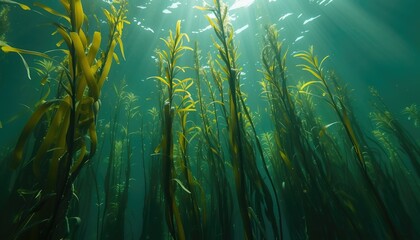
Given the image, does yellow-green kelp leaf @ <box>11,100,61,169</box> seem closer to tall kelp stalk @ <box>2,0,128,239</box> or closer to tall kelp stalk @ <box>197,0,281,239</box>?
tall kelp stalk @ <box>2,0,128,239</box>

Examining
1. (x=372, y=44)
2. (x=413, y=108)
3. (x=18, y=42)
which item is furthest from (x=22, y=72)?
(x=372, y=44)

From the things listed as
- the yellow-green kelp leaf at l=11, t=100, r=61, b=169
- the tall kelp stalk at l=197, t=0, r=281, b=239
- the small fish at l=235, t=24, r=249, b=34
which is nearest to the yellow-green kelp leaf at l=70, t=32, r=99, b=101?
the yellow-green kelp leaf at l=11, t=100, r=61, b=169

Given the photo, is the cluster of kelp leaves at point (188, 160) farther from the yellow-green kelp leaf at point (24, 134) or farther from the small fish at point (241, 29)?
the small fish at point (241, 29)

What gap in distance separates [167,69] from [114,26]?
0.63 m

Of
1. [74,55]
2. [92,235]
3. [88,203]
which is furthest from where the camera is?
[92,235]

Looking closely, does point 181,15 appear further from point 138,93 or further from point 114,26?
point 114,26

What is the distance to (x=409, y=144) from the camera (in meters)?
4.16

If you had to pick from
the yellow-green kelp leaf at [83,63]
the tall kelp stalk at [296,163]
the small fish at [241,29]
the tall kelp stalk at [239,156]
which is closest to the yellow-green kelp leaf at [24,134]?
the yellow-green kelp leaf at [83,63]

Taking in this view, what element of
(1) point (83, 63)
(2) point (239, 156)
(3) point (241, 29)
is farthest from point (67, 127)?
(3) point (241, 29)

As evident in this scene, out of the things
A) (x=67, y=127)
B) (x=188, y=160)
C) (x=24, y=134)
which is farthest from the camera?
(x=188, y=160)

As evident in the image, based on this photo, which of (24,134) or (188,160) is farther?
(188,160)

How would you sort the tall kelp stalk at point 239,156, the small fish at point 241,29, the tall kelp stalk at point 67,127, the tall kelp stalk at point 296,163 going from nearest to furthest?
the tall kelp stalk at point 67,127 < the tall kelp stalk at point 239,156 < the tall kelp stalk at point 296,163 < the small fish at point 241,29

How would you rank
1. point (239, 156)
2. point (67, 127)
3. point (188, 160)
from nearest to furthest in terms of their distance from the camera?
point (67, 127), point (239, 156), point (188, 160)

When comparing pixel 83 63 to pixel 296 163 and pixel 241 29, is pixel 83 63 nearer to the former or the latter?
pixel 296 163
